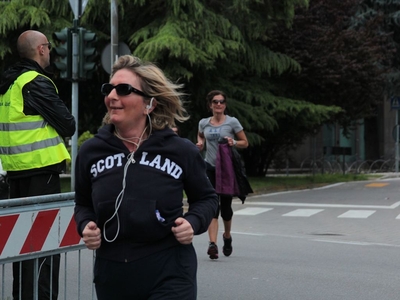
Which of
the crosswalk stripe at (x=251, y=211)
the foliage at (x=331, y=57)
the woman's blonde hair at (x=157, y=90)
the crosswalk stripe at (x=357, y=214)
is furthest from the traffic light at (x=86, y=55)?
the foliage at (x=331, y=57)

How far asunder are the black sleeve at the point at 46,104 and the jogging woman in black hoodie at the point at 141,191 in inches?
89.9

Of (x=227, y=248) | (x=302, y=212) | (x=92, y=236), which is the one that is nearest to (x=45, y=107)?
(x=92, y=236)

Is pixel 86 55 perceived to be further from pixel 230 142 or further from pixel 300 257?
pixel 300 257

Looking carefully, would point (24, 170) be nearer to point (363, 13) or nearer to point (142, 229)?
point (142, 229)

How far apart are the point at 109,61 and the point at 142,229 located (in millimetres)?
15846

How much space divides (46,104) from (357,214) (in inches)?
470

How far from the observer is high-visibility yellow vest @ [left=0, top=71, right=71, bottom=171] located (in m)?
6.24

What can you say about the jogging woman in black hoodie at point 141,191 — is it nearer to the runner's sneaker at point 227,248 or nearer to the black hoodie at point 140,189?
the black hoodie at point 140,189

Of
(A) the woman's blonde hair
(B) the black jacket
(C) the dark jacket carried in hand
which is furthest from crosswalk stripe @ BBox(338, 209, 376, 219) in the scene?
(A) the woman's blonde hair

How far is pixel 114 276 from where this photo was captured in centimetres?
390


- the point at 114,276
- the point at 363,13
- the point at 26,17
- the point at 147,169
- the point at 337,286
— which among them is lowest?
the point at 337,286

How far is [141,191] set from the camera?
3.86 m

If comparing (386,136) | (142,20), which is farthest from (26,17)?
(386,136)

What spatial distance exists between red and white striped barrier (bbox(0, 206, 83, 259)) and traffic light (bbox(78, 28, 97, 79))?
27.9 ft
